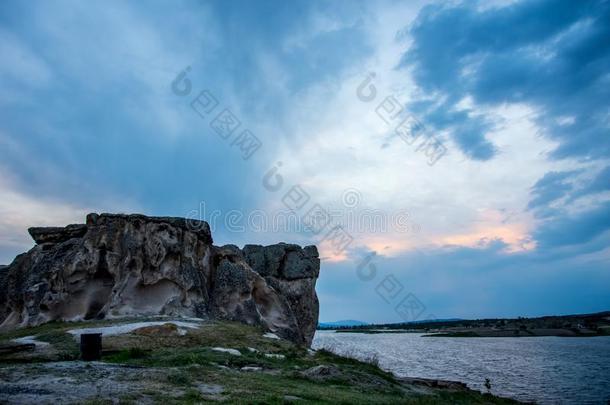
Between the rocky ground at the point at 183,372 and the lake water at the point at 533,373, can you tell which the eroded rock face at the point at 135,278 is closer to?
the rocky ground at the point at 183,372

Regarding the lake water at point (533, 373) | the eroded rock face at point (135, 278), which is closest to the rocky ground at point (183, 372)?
the eroded rock face at point (135, 278)

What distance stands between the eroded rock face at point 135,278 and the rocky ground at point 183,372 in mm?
6116

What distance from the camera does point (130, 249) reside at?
32.3 meters

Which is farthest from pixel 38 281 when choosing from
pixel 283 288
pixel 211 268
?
pixel 283 288

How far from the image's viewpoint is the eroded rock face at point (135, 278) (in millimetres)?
31547

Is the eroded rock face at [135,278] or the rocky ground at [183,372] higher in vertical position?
the eroded rock face at [135,278]

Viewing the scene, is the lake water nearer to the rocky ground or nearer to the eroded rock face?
the rocky ground

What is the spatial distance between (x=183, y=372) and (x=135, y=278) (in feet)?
63.8

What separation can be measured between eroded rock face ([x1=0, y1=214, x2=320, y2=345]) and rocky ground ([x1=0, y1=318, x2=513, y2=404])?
6.12 meters

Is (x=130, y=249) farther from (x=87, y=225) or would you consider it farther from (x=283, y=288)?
(x=283, y=288)

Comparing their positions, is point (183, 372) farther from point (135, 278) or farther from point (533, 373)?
point (533, 373)

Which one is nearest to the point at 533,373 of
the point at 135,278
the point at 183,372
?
the point at 135,278

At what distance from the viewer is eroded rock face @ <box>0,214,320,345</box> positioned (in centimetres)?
3155

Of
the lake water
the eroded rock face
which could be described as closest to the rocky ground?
the eroded rock face
